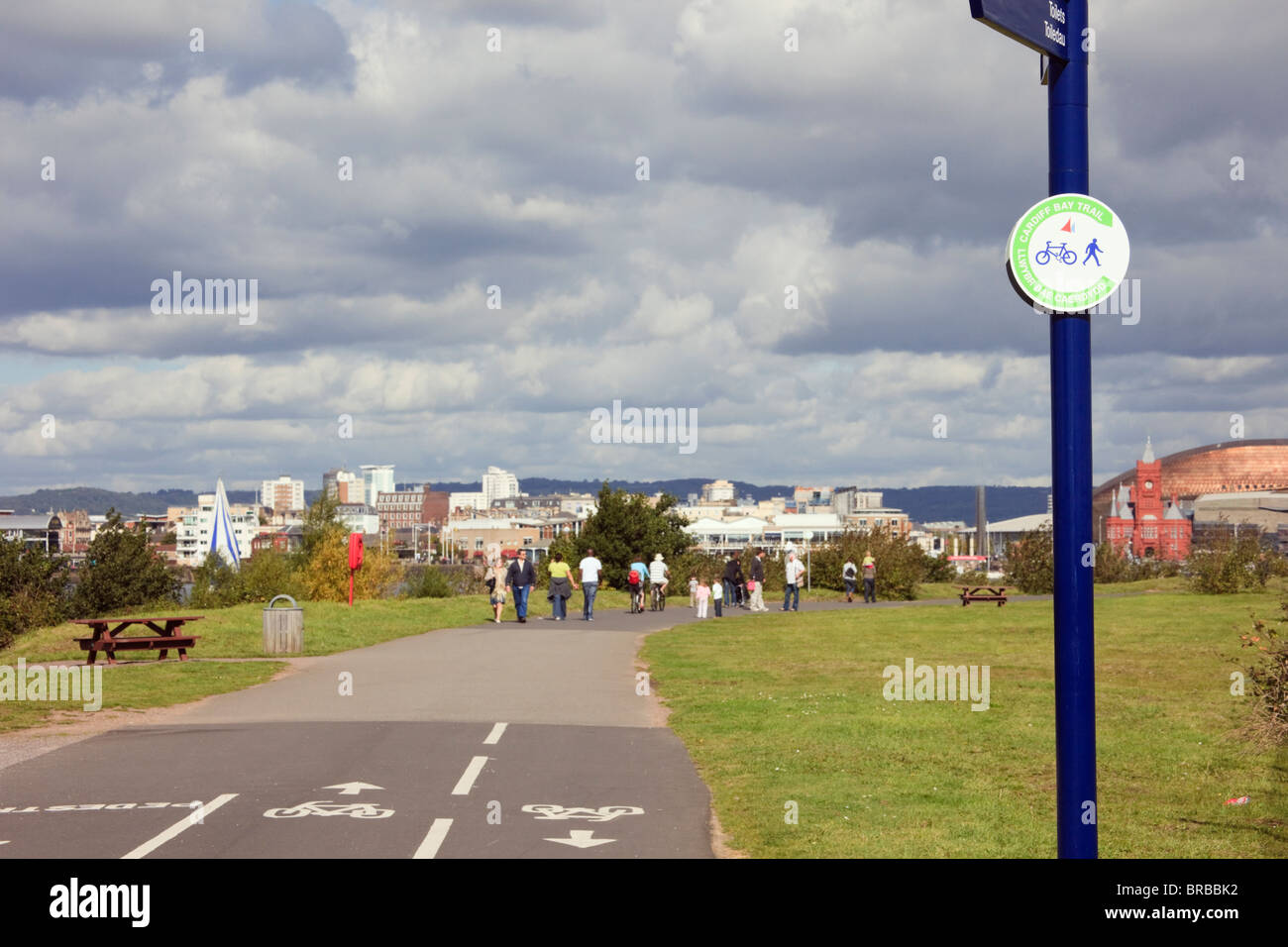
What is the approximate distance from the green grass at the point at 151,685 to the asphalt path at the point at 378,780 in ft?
2.44

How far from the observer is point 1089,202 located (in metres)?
5.09

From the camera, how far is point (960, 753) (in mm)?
12391

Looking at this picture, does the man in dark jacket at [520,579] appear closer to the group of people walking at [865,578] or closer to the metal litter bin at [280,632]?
the metal litter bin at [280,632]

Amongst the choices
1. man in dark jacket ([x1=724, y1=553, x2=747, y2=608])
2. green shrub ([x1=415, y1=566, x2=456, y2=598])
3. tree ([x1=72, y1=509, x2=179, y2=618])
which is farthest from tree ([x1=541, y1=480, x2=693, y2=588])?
tree ([x1=72, y1=509, x2=179, y2=618])

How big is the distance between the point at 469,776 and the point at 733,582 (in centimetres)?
3025

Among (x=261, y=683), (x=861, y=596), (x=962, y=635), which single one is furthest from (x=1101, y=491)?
(x=261, y=683)

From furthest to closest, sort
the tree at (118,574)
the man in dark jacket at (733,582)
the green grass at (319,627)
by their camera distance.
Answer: the tree at (118,574) → the man in dark jacket at (733,582) → the green grass at (319,627)

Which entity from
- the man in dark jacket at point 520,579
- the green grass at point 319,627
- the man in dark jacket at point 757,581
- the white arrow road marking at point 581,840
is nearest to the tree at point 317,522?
the green grass at point 319,627

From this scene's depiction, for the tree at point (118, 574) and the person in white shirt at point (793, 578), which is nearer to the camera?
the person in white shirt at point (793, 578)

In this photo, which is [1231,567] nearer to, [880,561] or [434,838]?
[880,561]

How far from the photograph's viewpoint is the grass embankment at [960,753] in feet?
28.5

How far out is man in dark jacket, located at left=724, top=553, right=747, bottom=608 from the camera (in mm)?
40281
